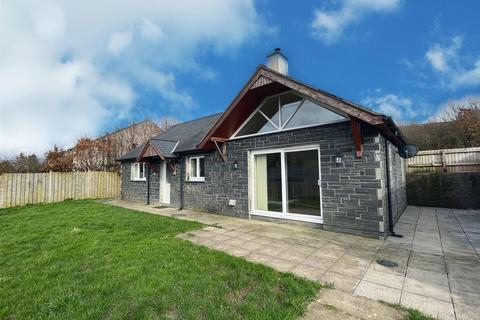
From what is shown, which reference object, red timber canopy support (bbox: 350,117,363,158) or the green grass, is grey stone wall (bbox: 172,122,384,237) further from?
the green grass

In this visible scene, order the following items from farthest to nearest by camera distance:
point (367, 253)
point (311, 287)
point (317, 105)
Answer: point (317, 105) < point (367, 253) < point (311, 287)

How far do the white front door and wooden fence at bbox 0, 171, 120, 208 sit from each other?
6894 mm

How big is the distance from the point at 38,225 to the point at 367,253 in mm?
10253

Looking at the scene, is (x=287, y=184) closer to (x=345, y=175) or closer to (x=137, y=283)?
(x=345, y=175)

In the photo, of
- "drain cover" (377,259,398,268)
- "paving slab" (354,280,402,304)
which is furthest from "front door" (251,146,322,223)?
"paving slab" (354,280,402,304)

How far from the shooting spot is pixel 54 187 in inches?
563

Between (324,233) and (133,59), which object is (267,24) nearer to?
(133,59)

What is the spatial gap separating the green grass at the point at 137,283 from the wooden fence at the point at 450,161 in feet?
42.1

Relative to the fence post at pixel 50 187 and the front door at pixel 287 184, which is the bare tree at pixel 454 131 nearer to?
the front door at pixel 287 184

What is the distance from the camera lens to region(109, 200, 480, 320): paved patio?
125 inches

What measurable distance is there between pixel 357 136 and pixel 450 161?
11826 millimetres

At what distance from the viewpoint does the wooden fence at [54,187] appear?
1272 cm

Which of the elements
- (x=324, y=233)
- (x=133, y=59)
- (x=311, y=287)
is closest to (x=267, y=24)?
(x=133, y=59)

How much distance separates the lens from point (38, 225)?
25.5ft
